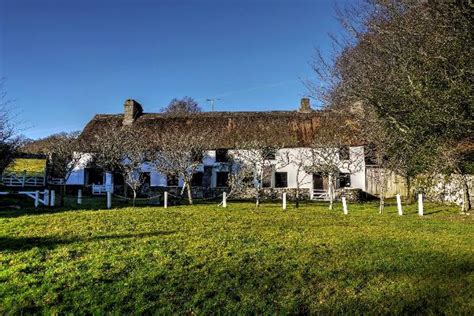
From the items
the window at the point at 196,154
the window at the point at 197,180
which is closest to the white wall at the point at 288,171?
the window at the point at 197,180

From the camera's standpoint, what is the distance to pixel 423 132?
26.9ft

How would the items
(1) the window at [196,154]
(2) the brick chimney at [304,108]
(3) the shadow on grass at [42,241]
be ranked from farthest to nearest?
1. (2) the brick chimney at [304,108]
2. (1) the window at [196,154]
3. (3) the shadow on grass at [42,241]

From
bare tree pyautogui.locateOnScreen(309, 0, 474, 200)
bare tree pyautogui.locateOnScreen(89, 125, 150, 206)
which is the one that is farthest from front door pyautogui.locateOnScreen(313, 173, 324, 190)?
bare tree pyautogui.locateOnScreen(309, 0, 474, 200)

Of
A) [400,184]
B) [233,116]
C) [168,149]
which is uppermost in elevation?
[233,116]

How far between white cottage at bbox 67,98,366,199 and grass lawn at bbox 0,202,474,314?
1575cm

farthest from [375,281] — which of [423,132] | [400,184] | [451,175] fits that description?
[400,184]

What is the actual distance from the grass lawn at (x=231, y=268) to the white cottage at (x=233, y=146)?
15753mm

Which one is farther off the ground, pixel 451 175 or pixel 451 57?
pixel 451 57

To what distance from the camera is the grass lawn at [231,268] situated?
597cm

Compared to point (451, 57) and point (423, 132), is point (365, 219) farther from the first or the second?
point (451, 57)

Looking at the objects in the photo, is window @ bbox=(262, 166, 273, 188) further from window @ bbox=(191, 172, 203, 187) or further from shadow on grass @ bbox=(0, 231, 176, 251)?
shadow on grass @ bbox=(0, 231, 176, 251)

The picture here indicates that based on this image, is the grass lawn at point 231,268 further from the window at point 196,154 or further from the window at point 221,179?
the window at point 221,179

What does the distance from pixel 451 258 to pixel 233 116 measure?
87.6ft

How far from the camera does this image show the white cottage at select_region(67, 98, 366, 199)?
2820 cm
